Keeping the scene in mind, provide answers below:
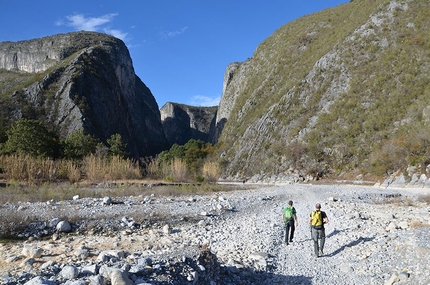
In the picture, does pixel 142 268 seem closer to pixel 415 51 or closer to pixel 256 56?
pixel 415 51

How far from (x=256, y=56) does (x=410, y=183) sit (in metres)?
62.8

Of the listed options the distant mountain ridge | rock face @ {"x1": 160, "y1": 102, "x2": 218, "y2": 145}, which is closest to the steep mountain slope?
the distant mountain ridge

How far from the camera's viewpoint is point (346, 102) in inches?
1383

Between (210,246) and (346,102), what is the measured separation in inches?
1214

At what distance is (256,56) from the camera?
78.2 metres

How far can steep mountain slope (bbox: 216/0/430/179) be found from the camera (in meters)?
27.1

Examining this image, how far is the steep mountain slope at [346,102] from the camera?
27.1 m

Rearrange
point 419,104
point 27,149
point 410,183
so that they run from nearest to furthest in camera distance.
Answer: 1. point 410,183
2. point 419,104
3. point 27,149

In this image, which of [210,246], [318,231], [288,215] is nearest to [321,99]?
[288,215]

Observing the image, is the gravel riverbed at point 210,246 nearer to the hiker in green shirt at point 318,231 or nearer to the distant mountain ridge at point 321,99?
the hiker in green shirt at point 318,231

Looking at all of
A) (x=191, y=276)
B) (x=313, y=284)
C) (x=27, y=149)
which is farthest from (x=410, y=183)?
(x=27, y=149)

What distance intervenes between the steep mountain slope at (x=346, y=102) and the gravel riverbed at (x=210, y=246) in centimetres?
1318

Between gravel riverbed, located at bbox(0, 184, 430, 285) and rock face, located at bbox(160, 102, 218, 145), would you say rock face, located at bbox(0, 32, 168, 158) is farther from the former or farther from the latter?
gravel riverbed, located at bbox(0, 184, 430, 285)

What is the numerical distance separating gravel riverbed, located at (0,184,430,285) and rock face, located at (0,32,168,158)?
199 feet
